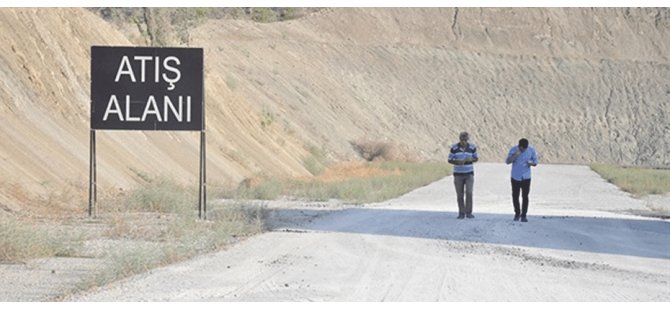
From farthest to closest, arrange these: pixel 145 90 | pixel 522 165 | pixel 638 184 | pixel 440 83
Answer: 1. pixel 440 83
2. pixel 638 184
3. pixel 145 90
4. pixel 522 165

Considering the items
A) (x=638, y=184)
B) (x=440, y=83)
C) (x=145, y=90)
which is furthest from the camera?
(x=440, y=83)

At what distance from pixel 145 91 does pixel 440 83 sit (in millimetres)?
73110

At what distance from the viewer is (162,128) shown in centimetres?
2441

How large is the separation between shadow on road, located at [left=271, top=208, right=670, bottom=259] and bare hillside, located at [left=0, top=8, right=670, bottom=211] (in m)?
19.2

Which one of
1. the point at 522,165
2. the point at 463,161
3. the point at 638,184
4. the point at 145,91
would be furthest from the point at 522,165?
the point at 638,184

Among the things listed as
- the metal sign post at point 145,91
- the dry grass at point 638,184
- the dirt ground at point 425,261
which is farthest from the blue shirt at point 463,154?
the dry grass at point 638,184

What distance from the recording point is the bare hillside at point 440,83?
69125 millimetres

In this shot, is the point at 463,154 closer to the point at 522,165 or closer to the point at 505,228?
the point at 522,165

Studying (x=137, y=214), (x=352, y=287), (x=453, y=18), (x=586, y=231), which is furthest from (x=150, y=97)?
(x=453, y=18)

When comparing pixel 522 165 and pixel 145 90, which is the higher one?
pixel 145 90

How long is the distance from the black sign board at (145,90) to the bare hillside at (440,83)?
20.1 meters

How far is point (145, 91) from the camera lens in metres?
24.3

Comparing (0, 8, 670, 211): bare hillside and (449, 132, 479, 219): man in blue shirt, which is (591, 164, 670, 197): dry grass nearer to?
(0, 8, 670, 211): bare hillside

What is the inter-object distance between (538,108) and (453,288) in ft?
277
